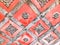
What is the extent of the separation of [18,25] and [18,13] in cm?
16

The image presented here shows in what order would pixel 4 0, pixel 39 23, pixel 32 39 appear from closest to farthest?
pixel 4 0
pixel 39 23
pixel 32 39

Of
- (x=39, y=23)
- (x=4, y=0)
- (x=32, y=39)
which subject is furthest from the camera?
(x=32, y=39)

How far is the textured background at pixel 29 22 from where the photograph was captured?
5.55ft

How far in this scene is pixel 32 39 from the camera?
6.57ft

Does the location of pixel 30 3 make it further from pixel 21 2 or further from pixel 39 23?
pixel 39 23

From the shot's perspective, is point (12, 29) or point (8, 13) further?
point (12, 29)

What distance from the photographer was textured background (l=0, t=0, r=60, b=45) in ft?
5.55

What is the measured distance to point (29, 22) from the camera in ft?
5.97

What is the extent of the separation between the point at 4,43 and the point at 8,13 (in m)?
0.47

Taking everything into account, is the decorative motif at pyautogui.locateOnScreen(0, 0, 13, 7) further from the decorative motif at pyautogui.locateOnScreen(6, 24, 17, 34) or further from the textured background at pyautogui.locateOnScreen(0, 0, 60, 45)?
the decorative motif at pyautogui.locateOnScreen(6, 24, 17, 34)

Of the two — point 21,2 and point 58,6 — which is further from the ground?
point 21,2

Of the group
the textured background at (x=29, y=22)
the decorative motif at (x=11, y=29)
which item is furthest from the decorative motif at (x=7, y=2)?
the decorative motif at (x=11, y=29)

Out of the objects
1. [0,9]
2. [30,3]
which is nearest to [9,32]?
[0,9]

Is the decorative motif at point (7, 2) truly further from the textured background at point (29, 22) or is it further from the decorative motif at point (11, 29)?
the decorative motif at point (11, 29)
